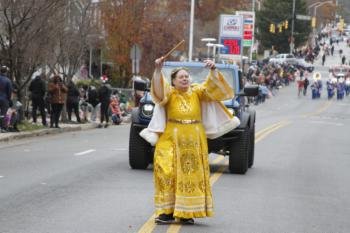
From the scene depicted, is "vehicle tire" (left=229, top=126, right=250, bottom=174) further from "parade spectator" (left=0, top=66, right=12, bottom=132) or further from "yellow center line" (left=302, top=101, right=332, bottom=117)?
"yellow center line" (left=302, top=101, right=332, bottom=117)

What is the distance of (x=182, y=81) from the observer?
1060 cm

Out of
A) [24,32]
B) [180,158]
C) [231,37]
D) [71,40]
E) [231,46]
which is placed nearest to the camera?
[180,158]

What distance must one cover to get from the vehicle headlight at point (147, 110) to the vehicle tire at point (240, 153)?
146 centimetres

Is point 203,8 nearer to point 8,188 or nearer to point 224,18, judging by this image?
point 224,18

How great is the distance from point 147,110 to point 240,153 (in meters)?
1.69

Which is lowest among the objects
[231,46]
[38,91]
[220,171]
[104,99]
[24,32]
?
Result: [104,99]

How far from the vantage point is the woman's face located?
34.8ft

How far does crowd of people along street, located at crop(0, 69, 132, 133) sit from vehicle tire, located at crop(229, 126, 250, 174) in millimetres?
9691

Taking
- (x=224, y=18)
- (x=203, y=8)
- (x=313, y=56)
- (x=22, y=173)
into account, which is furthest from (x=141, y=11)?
(x=313, y=56)

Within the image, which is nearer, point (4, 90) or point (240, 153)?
point (240, 153)

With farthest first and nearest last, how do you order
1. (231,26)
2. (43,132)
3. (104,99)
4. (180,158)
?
(231,26)
(104,99)
(43,132)
(180,158)

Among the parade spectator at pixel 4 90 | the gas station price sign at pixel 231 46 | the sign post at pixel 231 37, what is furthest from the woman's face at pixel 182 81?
the gas station price sign at pixel 231 46

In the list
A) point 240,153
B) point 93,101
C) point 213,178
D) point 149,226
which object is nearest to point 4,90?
point 240,153

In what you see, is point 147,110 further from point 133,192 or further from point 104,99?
point 104,99
